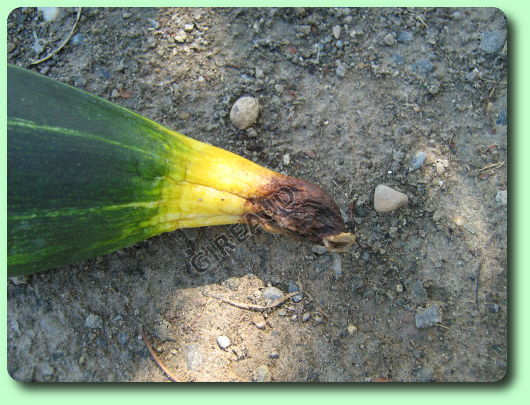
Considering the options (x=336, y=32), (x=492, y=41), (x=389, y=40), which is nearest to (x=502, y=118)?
(x=492, y=41)

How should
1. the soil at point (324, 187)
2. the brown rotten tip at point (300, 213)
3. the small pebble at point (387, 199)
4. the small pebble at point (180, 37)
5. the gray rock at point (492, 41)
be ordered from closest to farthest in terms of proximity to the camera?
the brown rotten tip at point (300, 213), the soil at point (324, 187), the small pebble at point (387, 199), the gray rock at point (492, 41), the small pebble at point (180, 37)

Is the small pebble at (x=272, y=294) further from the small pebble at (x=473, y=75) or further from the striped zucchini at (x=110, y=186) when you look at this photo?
the small pebble at (x=473, y=75)

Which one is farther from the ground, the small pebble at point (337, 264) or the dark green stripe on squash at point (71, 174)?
the dark green stripe on squash at point (71, 174)

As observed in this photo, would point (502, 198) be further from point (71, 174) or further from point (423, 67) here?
point (71, 174)

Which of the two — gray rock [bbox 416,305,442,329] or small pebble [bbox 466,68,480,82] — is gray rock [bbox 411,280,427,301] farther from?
small pebble [bbox 466,68,480,82]

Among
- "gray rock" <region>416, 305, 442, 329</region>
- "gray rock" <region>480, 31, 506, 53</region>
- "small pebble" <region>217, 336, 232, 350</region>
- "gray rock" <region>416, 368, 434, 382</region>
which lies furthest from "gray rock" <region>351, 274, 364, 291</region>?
"gray rock" <region>480, 31, 506, 53</region>

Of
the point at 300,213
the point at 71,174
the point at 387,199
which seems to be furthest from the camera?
the point at 387,199

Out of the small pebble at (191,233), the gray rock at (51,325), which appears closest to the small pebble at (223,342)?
the small pebble at (191,233)

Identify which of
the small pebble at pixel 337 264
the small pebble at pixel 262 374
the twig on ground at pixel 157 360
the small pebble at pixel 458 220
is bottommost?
the twig on ground at pixel 157 360
